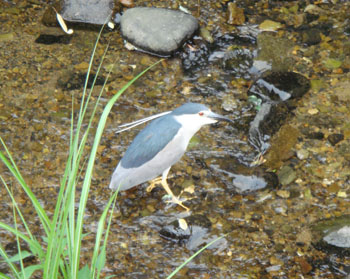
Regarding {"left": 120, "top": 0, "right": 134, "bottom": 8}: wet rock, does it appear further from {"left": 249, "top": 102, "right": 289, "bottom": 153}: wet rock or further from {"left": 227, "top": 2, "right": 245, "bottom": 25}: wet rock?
{"left": 249, "top": 102, "right": 289, "bottom": 153}: wet rock

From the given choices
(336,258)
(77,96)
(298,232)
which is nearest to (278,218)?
(298,232)

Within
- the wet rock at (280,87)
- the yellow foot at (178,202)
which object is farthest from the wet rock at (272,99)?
the yellow foot at (178,202)

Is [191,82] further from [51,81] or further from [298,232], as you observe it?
[298,232]

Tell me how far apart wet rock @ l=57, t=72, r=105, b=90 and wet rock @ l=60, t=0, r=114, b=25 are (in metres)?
0.82

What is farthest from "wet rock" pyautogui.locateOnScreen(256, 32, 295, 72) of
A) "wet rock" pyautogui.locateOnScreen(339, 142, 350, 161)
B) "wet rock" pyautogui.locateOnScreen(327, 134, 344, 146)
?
"wet rock" pyautogui.locateOnScreen(339, 142, 350, 161)

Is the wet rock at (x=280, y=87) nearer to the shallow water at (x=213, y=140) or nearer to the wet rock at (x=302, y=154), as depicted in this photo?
the shallow water at (x=213, y=140)

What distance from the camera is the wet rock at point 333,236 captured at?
3.59m

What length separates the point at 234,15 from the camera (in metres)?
5.44

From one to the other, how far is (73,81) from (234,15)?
1.84m

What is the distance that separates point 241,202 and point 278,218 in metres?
0.31

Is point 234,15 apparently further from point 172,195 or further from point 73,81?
point 172,195

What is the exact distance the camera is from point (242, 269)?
11.7 feet

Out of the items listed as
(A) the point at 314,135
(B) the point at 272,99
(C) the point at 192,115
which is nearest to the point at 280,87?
(B) the point at 272,99

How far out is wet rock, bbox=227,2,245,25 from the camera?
5.43 meters
